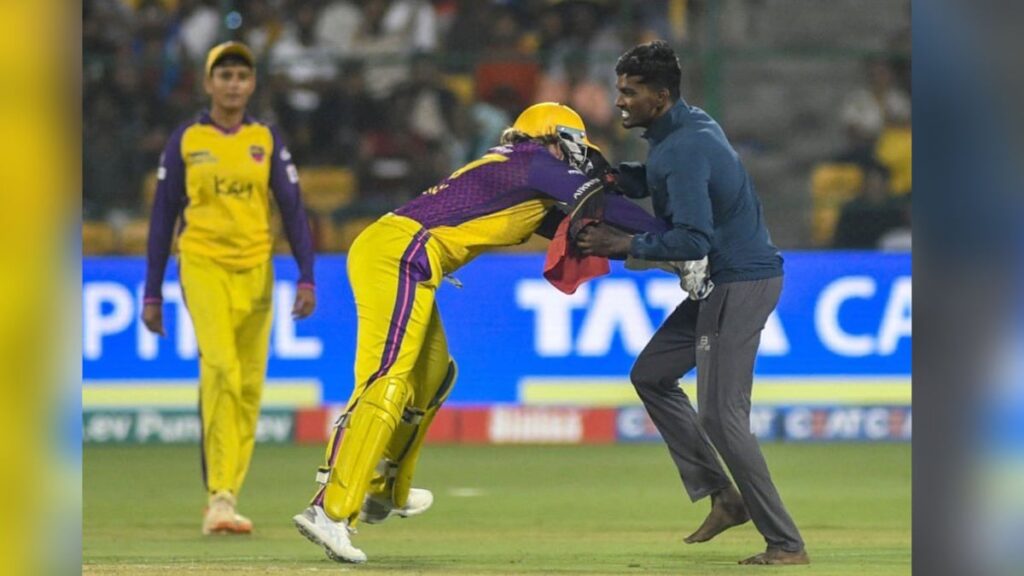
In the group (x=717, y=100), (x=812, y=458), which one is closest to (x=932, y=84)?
(x=812, y=458)

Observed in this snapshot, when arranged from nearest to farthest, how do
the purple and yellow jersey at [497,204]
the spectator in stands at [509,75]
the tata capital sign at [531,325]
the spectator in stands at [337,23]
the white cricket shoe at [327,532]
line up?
the white cricket shoe at [327,532] < the purple and yellow jersey at [497,204] < the tata capital sign at [531,325] < the spectator in stands at [509,75] < the spectator in stands at [337,23]

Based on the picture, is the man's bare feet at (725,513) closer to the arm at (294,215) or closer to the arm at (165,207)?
the arm at (294,215)

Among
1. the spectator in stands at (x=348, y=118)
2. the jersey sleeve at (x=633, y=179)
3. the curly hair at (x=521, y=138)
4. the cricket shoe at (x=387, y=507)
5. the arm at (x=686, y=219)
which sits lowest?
the cricket shoe at (x=387, y=507)

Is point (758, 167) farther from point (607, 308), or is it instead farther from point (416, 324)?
point (416, 324)

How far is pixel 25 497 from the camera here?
1824 millimetres

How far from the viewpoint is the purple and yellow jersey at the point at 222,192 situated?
29.0 feet

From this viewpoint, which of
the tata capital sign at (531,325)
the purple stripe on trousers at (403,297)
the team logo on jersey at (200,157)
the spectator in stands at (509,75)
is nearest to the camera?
the purple stripe on trousers at (403,297)

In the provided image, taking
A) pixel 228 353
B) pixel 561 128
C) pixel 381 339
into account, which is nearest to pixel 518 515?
pixel 228 353

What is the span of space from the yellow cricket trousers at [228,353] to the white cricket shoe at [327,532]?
7.28 ft

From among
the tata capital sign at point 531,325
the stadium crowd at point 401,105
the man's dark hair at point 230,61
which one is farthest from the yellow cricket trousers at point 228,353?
the stadium crowd at point 401,105

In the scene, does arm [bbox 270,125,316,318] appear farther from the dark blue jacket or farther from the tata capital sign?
the tata capital sign

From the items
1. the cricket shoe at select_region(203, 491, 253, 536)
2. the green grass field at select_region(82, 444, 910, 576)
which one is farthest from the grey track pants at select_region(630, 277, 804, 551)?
the cricket shoe at select_region(203, 491, 253, 536)

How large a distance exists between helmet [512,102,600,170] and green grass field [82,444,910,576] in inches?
68.1

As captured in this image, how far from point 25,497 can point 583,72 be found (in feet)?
45.0
